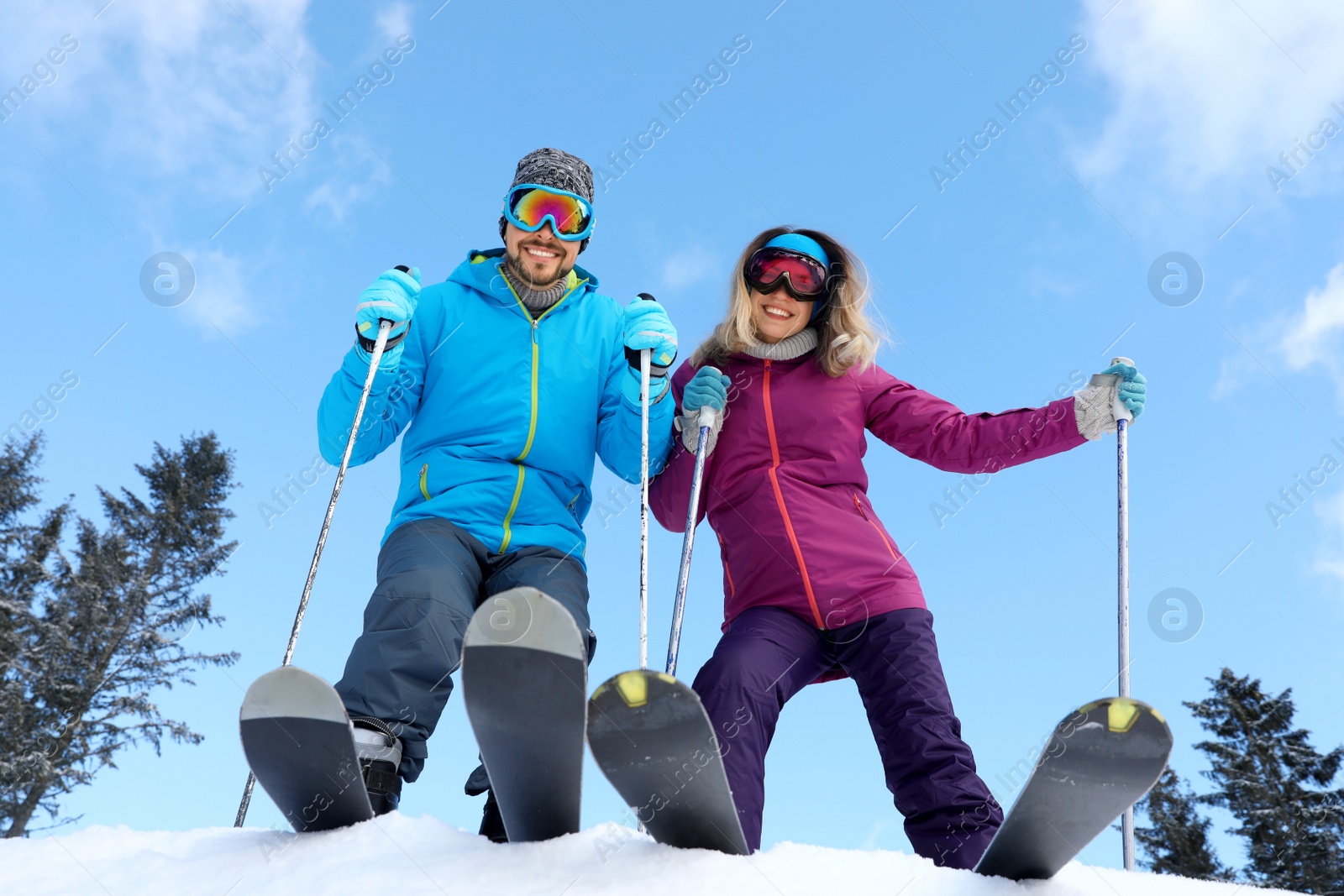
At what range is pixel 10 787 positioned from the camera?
560 inches

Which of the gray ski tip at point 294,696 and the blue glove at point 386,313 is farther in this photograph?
the blue glove at point 386,313

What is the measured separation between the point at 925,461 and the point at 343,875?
2.80 m

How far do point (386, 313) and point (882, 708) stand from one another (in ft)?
7.32

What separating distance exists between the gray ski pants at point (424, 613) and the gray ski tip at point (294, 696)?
0.53 m

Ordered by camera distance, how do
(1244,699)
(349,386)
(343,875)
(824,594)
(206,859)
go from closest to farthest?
1. (343,875)
2. (206,859)
3. (824,594)
4. (349,386)
5. (1244,699)

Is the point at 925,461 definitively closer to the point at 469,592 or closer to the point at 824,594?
the point at 824,594

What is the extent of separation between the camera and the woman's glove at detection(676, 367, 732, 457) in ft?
12.5

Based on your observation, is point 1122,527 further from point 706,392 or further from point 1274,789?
point 1274,789

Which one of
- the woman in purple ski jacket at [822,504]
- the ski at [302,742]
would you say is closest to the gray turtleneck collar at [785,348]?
the woman in purple ski jacket at [822,504]

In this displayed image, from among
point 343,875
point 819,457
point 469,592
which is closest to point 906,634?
point 819,457

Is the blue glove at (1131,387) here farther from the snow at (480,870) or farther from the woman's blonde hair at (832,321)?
the snow at (480,870)

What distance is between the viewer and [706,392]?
12.5 ft

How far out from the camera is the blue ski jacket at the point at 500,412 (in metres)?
3.41

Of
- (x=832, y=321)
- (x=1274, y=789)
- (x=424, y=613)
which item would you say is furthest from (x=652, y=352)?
(x=1274, y=789)
